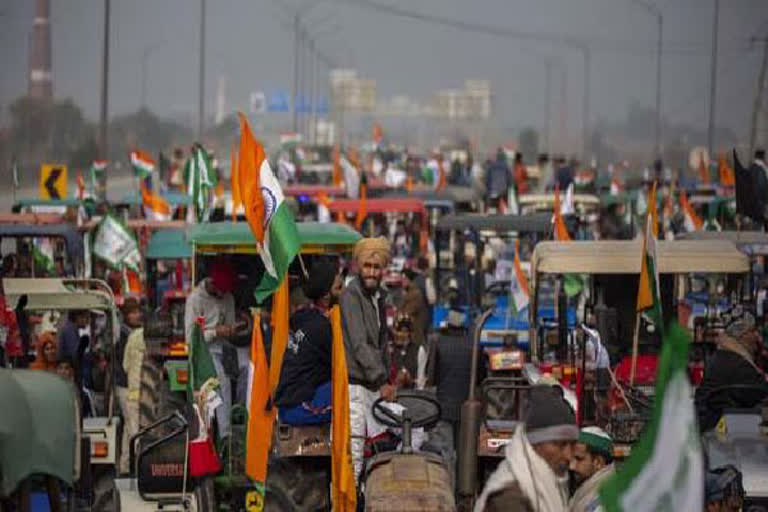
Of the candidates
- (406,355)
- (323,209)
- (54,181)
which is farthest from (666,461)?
(54,181)

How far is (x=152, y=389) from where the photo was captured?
17734 mm

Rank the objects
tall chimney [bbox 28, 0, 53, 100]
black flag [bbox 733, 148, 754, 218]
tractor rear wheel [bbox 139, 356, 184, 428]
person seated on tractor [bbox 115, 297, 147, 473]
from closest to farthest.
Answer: tractor rear wheel [bbox 139, 356, 184, 428] → person seated on tractor [bbox 115, 297, 147, 473] → black flag [bbox 733, 148, 754, 218] → tall chimney [bbox 28, 0, 53, 100]

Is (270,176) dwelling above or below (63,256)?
above

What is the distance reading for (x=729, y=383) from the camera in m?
13.7

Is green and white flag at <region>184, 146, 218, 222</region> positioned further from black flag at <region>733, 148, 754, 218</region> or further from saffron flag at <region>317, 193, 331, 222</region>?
black flag at <region>733, 148, 754, 218</region>

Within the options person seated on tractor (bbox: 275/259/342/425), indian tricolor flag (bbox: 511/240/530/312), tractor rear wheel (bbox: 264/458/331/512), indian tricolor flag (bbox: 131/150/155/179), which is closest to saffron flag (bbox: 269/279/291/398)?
person seated on tractor (bbox: 275/259/342/425)

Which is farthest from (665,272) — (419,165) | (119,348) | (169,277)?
(419,165)

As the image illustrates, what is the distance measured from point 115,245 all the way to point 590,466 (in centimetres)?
1648

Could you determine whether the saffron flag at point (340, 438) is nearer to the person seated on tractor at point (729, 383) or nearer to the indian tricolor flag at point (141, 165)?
the person seated on tractor at point (729, 383)

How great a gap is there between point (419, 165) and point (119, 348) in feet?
204

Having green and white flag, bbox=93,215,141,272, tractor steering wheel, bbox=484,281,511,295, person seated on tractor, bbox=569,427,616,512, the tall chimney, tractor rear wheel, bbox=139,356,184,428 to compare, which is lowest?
tractor rear wheel, bbox=139,356,184,428

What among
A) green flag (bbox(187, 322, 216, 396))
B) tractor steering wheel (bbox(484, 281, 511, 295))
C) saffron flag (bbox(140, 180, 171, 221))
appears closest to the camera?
green flag (bbox(187, 322, 216, 396))

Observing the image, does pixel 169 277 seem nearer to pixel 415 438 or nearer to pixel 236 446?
pixel 236 446

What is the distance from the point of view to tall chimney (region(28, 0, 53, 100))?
67.4 m
